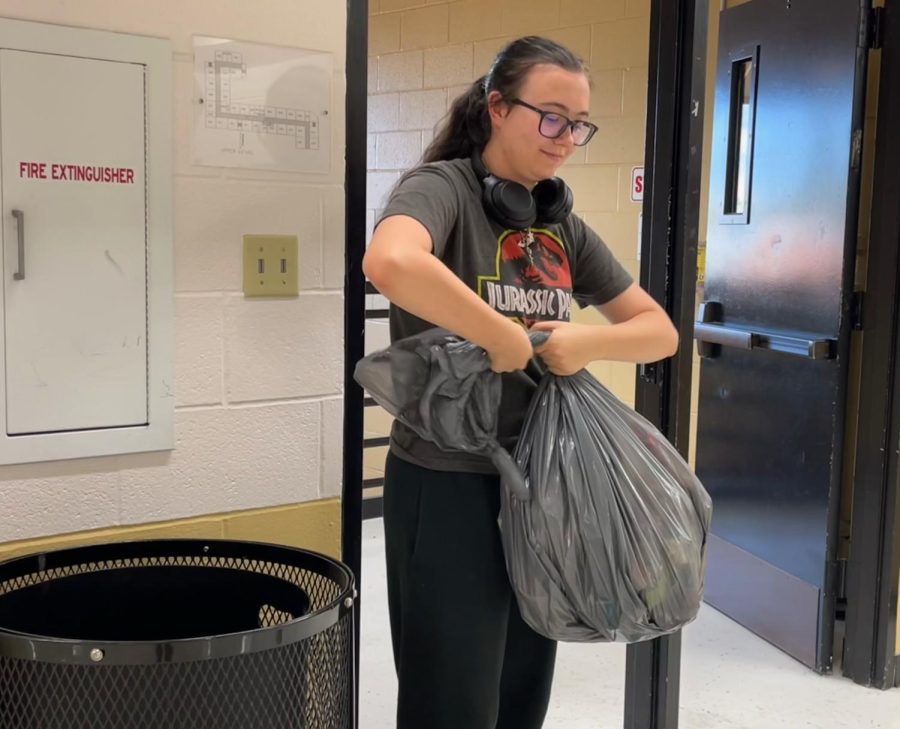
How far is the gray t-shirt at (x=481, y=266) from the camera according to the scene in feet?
4.52

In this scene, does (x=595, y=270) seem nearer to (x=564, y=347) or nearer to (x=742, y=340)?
(x=564, y=347)

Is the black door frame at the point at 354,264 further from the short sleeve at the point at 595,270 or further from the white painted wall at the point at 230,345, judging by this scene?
the short sleeve at the point at 595,270

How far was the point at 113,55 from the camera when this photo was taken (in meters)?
1.43

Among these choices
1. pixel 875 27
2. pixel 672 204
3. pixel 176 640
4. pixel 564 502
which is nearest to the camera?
pixel 176 640

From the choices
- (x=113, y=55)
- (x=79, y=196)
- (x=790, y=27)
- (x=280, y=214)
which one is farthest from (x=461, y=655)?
(x=790, y=27)

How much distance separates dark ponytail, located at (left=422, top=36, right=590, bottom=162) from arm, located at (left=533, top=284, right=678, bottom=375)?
1.10 ft

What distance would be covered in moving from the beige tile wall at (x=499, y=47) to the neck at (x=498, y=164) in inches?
82.5

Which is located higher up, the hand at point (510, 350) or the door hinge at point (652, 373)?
the hand at point (510, 350)

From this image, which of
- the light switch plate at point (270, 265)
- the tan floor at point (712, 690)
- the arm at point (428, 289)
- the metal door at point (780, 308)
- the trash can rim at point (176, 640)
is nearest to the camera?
A: the trash can rim at point (176, 640)

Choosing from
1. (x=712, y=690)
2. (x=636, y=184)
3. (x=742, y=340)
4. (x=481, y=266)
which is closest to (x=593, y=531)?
(x=481, y=266)

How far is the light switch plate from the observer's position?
5.20 feet

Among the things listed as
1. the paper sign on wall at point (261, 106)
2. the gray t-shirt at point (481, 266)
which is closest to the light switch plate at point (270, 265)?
the paper sign on wall at point (261, 106)

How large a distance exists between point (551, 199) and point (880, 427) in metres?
1.56

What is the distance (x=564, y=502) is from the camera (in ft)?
4.49
